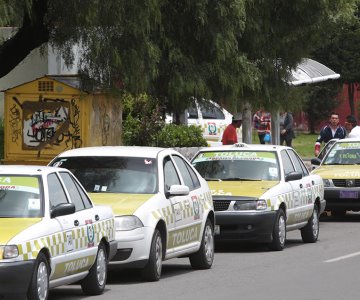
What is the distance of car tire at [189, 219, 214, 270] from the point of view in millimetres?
15094

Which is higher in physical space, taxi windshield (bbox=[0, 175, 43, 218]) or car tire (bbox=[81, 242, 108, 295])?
taxi windshield (bbox=[0, 175, 43, 218])

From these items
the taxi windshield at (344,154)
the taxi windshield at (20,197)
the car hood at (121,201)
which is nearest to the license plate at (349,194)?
the taxi windshield at (344,154)

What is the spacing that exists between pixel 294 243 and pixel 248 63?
3056 millimetres

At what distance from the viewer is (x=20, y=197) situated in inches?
460

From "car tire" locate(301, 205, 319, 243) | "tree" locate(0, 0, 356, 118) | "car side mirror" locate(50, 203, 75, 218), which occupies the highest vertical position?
"tree" locate(0, 0, 356, 118)

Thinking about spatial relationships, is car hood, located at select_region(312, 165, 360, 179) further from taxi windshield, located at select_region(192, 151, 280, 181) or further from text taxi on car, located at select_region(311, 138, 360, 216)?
taxi windshield, located at select_region(192, 151, 280, 181)

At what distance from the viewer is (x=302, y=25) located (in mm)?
21000

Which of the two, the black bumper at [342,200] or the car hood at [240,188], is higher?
the car hood at [240,188]

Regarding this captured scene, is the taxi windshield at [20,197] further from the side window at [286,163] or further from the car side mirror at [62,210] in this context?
the side window at [286,163]

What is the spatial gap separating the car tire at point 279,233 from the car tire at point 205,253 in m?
1.97

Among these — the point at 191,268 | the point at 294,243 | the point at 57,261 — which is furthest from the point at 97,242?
the point at 294,243

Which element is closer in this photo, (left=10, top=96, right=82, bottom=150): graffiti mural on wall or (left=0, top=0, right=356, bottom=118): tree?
(left=0, top=0, right=356, bottom=118): tree

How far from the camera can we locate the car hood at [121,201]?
13.4m

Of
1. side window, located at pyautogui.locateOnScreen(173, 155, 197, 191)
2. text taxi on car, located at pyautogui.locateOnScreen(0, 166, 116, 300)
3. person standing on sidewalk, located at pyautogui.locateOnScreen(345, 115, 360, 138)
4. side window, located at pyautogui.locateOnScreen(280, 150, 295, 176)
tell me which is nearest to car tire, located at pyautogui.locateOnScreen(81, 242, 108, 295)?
text taxi on car, located at pyautogui.locateOnScreen(0, 166, 116, 300)
